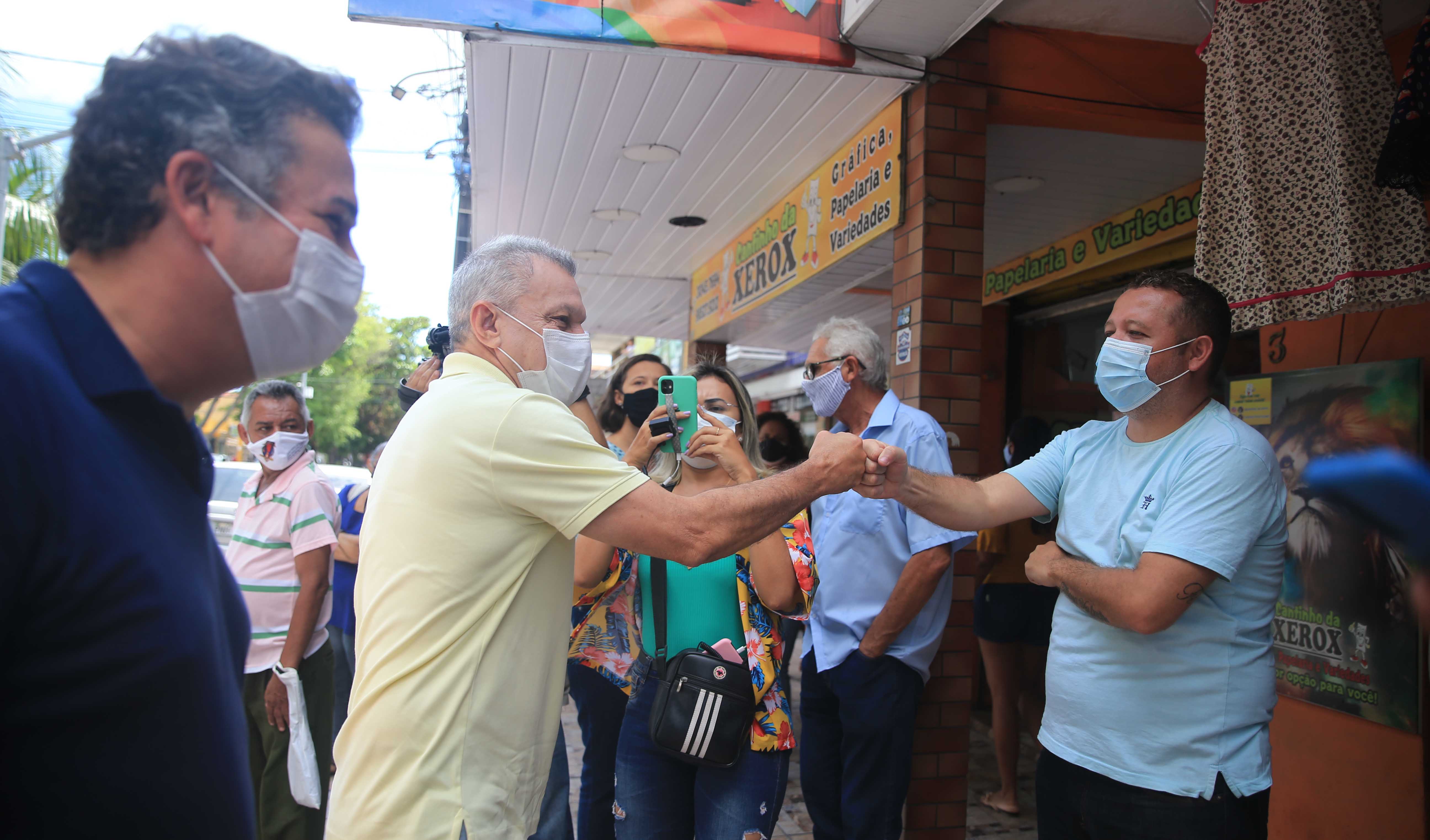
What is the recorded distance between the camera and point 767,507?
5.87 feet

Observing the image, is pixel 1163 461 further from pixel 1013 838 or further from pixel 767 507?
pixel 1013 838

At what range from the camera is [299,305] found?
102cm

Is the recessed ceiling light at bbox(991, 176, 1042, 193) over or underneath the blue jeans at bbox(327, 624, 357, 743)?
over

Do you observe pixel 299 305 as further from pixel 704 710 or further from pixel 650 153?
pixel 650 153

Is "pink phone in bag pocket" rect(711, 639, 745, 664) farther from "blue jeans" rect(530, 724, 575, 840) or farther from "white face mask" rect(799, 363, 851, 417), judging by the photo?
"white face mask" rect(799, 363, 851, 417)

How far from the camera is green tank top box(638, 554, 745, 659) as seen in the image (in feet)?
8.37

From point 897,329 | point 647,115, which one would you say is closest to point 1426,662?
point 897,329

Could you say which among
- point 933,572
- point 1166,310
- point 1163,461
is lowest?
point 933,572

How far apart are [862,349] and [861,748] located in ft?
5.12

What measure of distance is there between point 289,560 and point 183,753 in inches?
121

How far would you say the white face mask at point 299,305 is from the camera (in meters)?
0.97

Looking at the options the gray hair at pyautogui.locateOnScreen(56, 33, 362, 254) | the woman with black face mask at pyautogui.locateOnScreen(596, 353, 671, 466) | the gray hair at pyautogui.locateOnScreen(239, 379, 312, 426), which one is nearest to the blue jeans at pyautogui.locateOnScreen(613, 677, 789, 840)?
the woman with black face mask at pyautogui.locateOnScreen(596, 353, 671, 466)

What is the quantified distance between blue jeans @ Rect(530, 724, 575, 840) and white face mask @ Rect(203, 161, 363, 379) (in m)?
2.34

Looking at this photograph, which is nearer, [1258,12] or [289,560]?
[1258,12]
